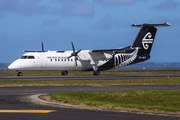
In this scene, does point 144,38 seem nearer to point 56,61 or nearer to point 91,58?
point 91,58

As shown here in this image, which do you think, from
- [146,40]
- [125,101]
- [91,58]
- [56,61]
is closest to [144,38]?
[146,40]

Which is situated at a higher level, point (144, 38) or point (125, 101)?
point (144, 38)

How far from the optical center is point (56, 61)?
4847 cm

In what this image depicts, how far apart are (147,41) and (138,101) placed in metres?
39.6

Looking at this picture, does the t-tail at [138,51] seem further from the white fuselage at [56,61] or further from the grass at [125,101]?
the grass at [125,101]

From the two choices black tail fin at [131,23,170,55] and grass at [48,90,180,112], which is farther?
black tail fin at [131,23,170,55]

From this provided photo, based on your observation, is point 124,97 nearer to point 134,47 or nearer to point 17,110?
point 17,110

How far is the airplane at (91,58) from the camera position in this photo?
1837 inches

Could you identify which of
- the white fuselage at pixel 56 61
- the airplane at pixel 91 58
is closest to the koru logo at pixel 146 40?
the airplane at pixel 91 58

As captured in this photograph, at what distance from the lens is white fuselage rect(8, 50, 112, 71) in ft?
149

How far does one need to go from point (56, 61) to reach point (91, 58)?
6734mm

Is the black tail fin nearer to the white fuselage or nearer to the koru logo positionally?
the koru logo

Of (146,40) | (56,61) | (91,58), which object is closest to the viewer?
(56,61)

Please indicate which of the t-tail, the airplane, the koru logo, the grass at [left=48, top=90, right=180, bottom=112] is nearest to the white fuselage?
the airplane
